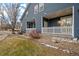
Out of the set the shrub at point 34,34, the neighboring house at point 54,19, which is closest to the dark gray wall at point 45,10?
the neighboring house at point 54,19

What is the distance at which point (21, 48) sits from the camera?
3.29m

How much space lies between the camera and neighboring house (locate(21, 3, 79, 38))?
335cm

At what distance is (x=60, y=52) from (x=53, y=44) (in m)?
0.20

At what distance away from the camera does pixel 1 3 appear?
3.32 meters

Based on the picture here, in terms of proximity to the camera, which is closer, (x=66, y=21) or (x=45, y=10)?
(x=66, y=21)

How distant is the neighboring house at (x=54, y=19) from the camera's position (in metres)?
3.35

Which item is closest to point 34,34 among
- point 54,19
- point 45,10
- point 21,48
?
point 21,48

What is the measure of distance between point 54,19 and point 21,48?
85 centimetres

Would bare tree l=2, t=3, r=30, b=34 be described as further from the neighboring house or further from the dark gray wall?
the dark gray wall

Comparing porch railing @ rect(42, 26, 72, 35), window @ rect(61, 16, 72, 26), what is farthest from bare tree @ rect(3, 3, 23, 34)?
window @ rect(61, 16, 72, 26)

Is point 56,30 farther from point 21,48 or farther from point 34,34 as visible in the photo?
point 21,48

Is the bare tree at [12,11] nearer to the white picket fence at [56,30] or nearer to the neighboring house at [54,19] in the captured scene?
the neighboring house at [54,19]

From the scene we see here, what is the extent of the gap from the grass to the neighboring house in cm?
24

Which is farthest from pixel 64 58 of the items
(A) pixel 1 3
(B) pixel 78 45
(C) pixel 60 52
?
(A) pixel 1 3
